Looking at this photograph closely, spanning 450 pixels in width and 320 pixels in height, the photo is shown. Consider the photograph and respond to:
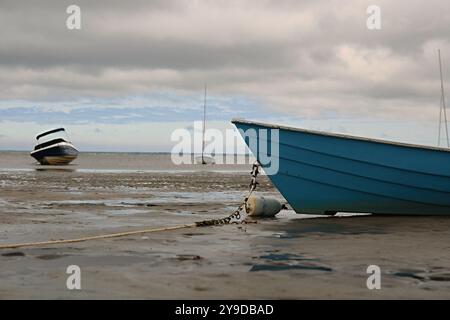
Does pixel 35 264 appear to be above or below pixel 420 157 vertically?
below

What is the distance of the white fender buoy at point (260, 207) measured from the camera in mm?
14086

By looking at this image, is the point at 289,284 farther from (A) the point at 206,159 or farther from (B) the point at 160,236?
(A) the point at 206,159

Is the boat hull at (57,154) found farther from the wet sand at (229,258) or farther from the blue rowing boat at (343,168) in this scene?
the blue rowing boat at (343,168)

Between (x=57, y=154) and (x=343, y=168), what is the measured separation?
45.2 metres

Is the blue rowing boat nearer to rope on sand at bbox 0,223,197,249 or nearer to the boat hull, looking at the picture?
rope on sand at bbox 0,223,197,249

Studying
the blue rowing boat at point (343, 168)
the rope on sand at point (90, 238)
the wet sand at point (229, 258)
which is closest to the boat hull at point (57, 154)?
the wet sand at point (229, 258)

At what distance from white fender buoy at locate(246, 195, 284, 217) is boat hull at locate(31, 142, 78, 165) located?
4321cm

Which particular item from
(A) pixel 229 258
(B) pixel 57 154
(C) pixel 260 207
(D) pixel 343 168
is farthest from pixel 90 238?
(B) pixel 57 154

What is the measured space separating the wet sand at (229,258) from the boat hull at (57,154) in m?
41.4

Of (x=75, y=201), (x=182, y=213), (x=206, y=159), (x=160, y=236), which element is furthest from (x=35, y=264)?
(x=206, y=159)
